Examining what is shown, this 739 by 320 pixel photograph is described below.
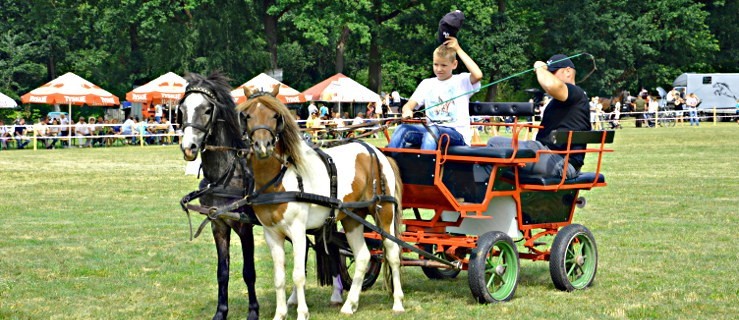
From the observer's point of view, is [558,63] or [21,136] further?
[21,136]

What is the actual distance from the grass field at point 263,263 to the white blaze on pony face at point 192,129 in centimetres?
165

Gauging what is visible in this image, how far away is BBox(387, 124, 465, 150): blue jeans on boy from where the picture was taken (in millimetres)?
9477

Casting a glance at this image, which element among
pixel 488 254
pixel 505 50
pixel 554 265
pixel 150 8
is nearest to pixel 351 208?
pixel 488 254

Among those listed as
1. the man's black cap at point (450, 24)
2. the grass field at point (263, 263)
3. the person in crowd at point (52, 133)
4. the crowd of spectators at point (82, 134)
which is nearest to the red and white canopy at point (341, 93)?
the crowd of spectators at point (82, 134)

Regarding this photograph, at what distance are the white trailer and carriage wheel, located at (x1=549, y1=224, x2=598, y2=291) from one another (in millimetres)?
50086

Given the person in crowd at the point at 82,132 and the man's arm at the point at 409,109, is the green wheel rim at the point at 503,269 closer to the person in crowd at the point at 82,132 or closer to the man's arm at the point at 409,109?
the man's arm at the point at 409,109

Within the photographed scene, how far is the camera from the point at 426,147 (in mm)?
9453

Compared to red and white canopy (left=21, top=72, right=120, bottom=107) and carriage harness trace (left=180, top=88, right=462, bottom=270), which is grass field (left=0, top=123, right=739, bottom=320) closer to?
carriage harness trace (left=180, top=88, right=462, bottom=270)

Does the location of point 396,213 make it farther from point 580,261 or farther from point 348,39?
point 348,39

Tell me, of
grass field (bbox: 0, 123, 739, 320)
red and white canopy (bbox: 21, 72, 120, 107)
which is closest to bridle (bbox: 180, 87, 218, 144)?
grass field (bbox: 0, 123, 739, 320)

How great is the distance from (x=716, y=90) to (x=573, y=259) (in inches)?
2060

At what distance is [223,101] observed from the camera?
8.44 m

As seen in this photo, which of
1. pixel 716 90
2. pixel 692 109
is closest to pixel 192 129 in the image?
pixel 692 109

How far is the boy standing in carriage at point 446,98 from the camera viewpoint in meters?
9.45
